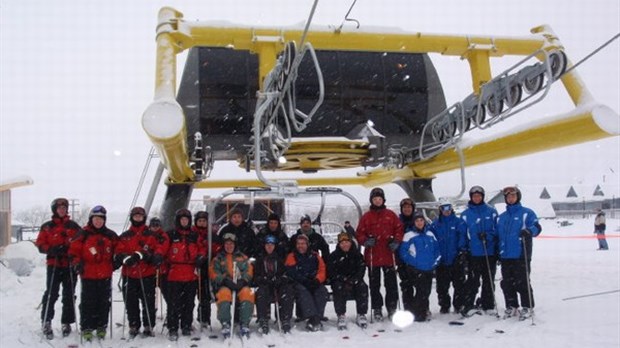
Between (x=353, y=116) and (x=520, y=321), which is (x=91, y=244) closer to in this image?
(x=353, y=116)

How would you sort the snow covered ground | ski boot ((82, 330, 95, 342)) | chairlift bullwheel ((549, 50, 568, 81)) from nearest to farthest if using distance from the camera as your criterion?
chairlift bullwheel ((549, 50, 568, 81))
the snow covered ground
ski boot ((82, 330, 95, 342))

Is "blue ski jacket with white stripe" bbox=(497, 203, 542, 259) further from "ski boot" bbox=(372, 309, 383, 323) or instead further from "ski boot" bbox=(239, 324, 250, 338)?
"ski boot" bbox=(239, 324, 250, 338)

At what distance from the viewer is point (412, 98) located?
26.8 feet

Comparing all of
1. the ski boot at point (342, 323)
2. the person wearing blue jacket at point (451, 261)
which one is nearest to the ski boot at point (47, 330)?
the ski boot at point (342, 323)

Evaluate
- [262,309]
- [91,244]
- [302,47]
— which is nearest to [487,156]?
[262,309]

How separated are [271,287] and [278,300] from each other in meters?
0.17

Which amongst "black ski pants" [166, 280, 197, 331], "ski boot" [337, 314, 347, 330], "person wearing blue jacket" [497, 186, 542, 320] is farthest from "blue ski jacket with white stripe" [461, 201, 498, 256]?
"black ski pants" [166, 280, 197, 331]

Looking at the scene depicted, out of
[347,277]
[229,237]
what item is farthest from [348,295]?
[229,237]

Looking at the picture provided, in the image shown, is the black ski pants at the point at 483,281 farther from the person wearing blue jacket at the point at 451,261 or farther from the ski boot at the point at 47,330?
the ski boot at the point at 47,330

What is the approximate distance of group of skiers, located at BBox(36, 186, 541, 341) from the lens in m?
5.86

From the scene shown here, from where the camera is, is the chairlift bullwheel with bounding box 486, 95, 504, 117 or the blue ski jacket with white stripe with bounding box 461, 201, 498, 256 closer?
the chairlift bullwheel with bounding box 486, 95, 504, 117

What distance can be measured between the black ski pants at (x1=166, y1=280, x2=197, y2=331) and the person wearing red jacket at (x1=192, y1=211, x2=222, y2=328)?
0.20 meters

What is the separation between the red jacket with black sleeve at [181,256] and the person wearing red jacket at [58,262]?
1.07 meters

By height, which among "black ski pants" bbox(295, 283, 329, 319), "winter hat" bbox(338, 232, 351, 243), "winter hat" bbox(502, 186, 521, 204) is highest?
"winter hat" bbox(502, 186, 521, 204)
